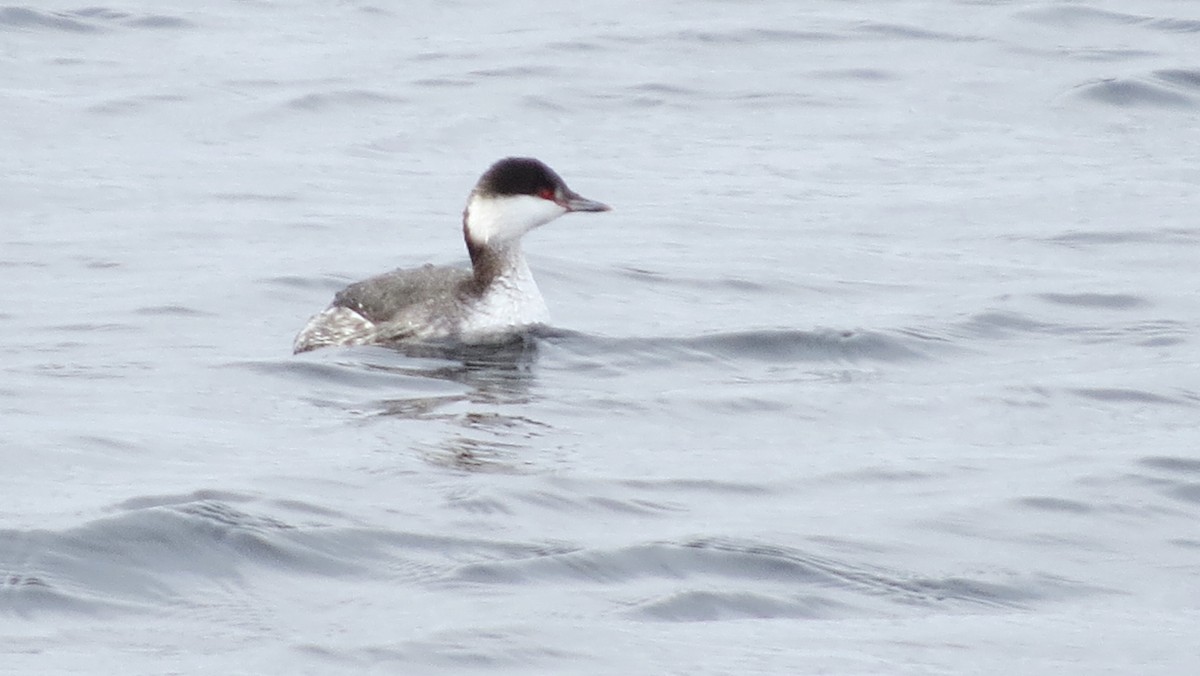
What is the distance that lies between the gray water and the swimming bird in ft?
0.71

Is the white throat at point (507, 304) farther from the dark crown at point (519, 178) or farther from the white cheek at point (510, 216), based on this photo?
the dark crown at point (519, 178)

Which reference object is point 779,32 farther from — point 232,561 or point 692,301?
point 232,561

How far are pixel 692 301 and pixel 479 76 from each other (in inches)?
366

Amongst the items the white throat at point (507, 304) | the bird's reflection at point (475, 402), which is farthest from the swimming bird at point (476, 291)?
the bird's reflection at point (475, 402)

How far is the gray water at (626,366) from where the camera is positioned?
7.91m

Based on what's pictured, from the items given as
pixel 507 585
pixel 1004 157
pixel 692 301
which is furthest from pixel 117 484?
pixel 1004 157

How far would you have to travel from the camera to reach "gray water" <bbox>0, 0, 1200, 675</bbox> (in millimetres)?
7910

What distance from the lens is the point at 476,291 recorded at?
12727 millimetres

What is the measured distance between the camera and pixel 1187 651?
767 centimetres

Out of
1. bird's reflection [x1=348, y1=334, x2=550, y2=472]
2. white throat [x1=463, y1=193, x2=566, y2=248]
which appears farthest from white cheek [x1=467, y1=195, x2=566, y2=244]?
bird's reflection [x1=348, y1=334, x2=550, y2=472]

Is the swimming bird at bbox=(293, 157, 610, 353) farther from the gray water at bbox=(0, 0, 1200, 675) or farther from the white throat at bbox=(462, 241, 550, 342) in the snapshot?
the gray water at bbox=(0, 0, 1200, 675)

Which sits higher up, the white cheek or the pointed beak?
the pointed beak

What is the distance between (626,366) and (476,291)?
0.99 metres

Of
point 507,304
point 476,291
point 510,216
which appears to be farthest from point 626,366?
point 510,216
